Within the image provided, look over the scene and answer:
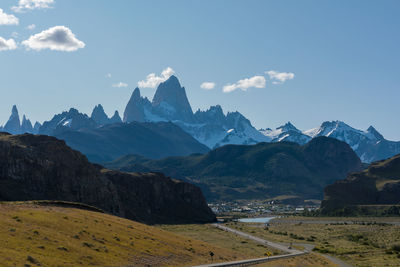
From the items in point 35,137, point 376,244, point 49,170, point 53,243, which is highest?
point 35,137

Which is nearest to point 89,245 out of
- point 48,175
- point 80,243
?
point 80,243

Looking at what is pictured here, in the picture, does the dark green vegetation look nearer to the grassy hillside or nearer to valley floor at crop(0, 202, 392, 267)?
the grassy hillside

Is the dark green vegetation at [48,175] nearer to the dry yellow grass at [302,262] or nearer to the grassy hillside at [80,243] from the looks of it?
the grassy hillside at [80,243]

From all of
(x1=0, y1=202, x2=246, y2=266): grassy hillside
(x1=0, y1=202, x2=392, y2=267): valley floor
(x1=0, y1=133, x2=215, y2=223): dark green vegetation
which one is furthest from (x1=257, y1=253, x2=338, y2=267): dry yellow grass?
(x1=0, y1=133, x2=215, y2=223): dark green vegetation

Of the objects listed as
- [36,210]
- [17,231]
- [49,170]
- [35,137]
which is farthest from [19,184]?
[17,231]

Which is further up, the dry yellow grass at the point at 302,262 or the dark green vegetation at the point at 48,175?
the dark green vegetation at the point at 48,175

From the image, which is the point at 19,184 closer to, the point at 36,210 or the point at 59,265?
the point at 36,210

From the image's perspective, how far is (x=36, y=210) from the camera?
79000 mm

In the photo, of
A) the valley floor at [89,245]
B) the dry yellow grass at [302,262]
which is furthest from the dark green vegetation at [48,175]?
the dry yellow grass at [302,262]

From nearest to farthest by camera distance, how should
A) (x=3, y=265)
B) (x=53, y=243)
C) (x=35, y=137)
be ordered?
(x=3, y=265), (x=53, y=243), (x=35, y=137)

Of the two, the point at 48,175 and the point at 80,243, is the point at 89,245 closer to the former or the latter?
the point at 80,243

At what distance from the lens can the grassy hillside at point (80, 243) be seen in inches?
2188

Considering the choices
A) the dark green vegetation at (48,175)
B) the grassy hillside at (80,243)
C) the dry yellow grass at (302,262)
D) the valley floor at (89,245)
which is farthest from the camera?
the dark green vegetation at (48,175)

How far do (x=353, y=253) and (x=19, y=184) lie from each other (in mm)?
96687
